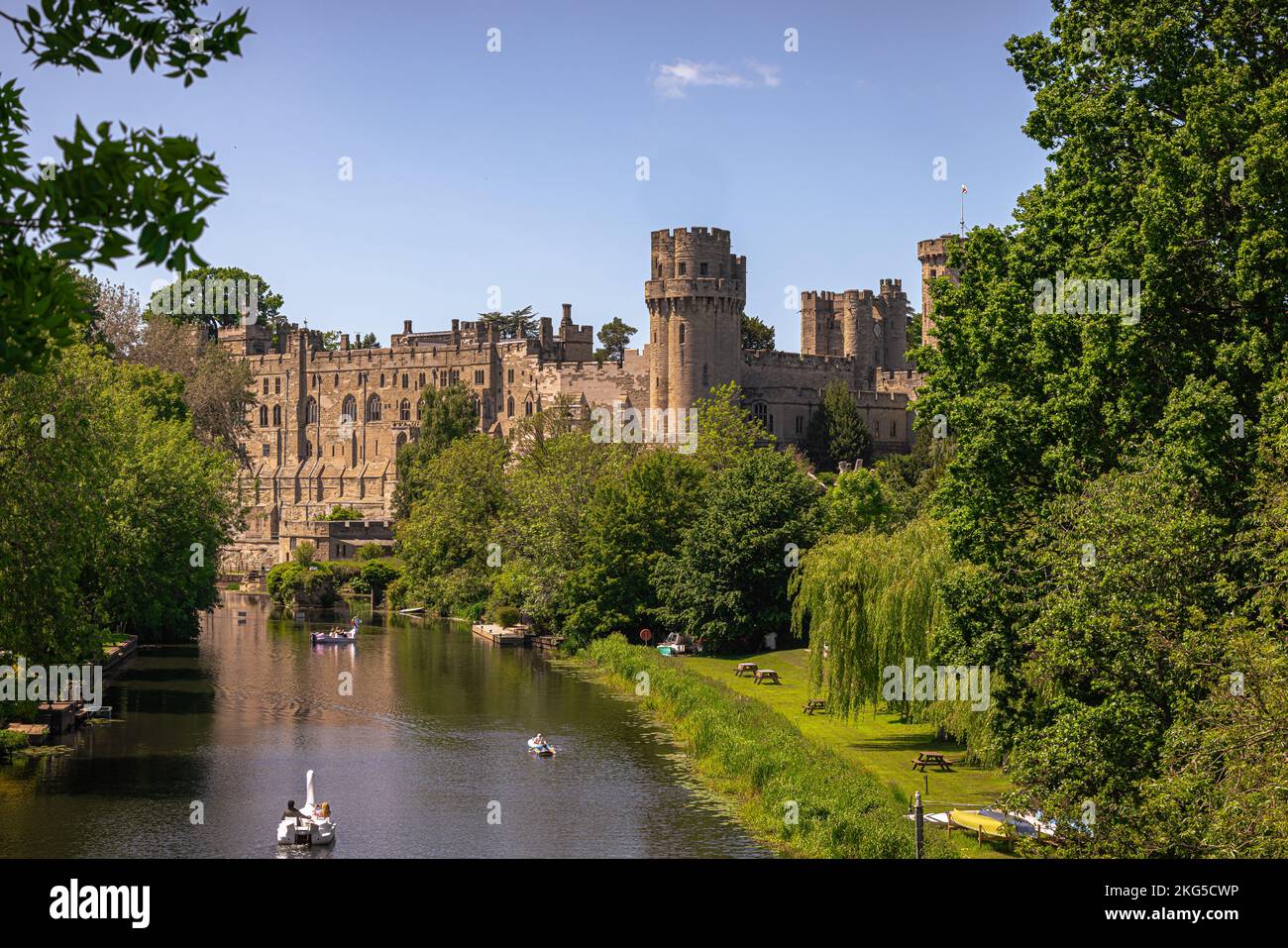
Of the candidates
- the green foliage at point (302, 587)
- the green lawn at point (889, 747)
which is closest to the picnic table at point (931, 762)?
the green lawn at point (889, 747)

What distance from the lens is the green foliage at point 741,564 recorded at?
49.8 meters

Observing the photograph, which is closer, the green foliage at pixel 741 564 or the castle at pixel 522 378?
the green foliage at pixel 741 564

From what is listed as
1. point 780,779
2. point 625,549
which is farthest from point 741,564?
point 780,779

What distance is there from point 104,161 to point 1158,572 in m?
14.2

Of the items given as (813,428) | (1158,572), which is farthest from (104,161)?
(813,428)

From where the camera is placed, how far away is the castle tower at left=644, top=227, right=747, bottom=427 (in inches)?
3492

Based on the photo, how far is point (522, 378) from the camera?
10819cm

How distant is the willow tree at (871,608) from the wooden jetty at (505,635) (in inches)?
918

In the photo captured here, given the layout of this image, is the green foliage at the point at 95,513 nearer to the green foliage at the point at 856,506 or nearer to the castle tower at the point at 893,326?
the green foliage at the point at 856,506

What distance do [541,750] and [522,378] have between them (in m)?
76.1

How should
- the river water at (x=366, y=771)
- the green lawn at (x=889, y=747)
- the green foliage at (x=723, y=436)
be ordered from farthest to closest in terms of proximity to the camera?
the green foliage at (x=723, y=436)
the green lawn at (x=889, y=747)
the river water at (x=366, y=771)

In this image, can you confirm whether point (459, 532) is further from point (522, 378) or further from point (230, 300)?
point (230, 300)

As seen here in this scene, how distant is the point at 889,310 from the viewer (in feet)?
369
